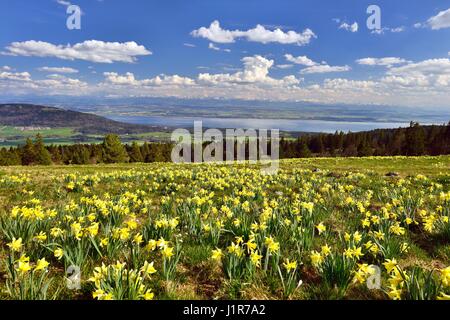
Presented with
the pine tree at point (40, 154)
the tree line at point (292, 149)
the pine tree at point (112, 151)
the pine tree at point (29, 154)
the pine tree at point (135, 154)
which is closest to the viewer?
the pine tree at point (112, 151)

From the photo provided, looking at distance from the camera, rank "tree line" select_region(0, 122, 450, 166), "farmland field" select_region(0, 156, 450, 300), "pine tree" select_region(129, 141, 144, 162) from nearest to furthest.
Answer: "farmland field" select_region(0, 156, 450, 300) → "tree line" select_region(0, 122, 450, 166) → "pine tree" select_region(129, 141, 144, 162)

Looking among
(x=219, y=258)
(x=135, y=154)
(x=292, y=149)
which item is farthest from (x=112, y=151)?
(x=219, y=258)

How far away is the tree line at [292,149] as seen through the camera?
2656 inches

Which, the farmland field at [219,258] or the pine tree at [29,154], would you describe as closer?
the farmland field at [219,258]

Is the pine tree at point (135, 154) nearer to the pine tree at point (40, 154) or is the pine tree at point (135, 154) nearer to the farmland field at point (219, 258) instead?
the pine tree at point (40, 154)

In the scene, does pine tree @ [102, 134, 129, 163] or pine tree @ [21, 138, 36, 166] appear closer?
pine tree @ [102, 134, 129, 163]

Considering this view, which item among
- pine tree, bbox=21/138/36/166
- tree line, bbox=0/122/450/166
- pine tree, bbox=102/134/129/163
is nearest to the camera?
pine tree, bbox=102/134/129/163

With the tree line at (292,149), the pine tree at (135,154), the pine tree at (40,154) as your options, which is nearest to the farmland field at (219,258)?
the tree line at (292,149)

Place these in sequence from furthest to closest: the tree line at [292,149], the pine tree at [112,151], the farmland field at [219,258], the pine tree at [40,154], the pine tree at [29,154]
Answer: the pine tree at [29,154], the tree line at [292,149], the pine tree at [40,154], the pine tree at [112,151], the farmland field at [219,258]

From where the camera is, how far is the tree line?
6745 cm

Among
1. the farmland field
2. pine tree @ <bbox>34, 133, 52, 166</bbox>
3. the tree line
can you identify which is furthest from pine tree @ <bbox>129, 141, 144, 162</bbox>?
the farmland field

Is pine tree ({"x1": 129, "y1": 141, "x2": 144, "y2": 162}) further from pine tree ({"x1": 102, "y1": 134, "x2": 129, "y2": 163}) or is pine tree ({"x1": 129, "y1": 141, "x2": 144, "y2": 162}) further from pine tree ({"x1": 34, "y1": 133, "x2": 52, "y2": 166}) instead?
pine tree ({"x1": 34, "y1": 133, "x2": 52, "y2": 166})

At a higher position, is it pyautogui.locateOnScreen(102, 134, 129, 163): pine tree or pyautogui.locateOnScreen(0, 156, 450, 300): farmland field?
pyautogui.locateOnScreen(0, 156, 450, 300): farmland field
